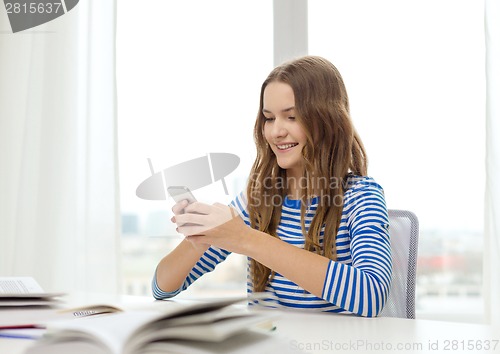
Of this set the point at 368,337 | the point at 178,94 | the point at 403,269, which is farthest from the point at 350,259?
the point at 178,94

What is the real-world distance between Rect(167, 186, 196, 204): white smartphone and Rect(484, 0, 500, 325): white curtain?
3.46 feet

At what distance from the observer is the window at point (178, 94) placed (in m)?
2.51

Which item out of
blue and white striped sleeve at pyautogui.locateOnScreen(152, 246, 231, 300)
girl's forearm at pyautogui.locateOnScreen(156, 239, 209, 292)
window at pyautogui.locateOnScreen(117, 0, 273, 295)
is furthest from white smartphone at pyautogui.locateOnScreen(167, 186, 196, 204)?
window at pyautogui.locateOnScreen(117, 0, 273, 295)

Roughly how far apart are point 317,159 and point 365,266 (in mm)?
332

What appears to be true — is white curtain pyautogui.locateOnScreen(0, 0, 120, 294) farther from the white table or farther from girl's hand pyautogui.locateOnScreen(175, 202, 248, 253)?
the white table

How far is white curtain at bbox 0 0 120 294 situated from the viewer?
2.49m

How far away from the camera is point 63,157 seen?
2.53 m

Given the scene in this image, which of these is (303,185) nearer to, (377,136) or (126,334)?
(377,136)

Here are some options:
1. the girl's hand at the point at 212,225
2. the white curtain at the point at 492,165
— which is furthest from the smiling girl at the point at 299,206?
the white curtain at the point at 492,165

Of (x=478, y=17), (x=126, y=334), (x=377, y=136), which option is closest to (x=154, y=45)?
(x=377, y=136)

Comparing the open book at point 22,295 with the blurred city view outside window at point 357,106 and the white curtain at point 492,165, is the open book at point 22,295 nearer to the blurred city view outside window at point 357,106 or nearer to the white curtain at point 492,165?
the blurred city view outside window at point 357,106

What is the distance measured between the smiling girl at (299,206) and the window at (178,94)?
2.69 feet

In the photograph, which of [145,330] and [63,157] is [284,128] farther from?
[63,157]

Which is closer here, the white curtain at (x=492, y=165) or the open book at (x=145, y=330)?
the open book at (x=145, y=330)
